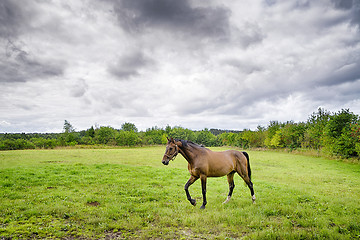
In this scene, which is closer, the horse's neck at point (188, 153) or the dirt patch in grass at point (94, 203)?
the horse's neck at point (188, 153)

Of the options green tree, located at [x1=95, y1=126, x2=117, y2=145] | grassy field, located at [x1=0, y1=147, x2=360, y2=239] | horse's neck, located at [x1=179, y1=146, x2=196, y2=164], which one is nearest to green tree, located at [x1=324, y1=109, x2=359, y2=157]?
grassy field, located at [x1=0, y1=147, x2=360, y2=239]

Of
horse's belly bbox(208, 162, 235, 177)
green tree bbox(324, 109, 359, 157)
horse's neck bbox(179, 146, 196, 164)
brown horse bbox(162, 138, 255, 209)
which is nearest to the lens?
brown horse bbox(162, 138, 255, 209)

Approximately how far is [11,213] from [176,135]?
120 m

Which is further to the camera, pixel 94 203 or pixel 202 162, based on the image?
pixel 94 203

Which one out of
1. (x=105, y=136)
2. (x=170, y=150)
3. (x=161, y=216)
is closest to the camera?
(x=161, y=216)

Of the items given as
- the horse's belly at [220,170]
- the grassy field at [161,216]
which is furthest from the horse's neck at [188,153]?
the grassy field at [161,216]

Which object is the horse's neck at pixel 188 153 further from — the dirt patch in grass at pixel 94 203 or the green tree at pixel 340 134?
the green tree at pixel 340 134

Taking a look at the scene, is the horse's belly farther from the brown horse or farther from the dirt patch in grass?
the dirt patch in grass

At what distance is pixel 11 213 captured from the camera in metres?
7.17

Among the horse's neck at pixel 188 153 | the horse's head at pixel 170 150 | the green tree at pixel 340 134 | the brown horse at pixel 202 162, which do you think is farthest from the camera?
the green tree at pixel 340 134

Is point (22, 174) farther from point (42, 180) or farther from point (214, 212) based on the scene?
point (214, 212)

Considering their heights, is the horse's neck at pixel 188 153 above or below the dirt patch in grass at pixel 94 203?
above

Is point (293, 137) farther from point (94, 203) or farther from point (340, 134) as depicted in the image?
point (94, 203)

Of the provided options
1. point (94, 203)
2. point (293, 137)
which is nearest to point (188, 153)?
point (94, 203)
